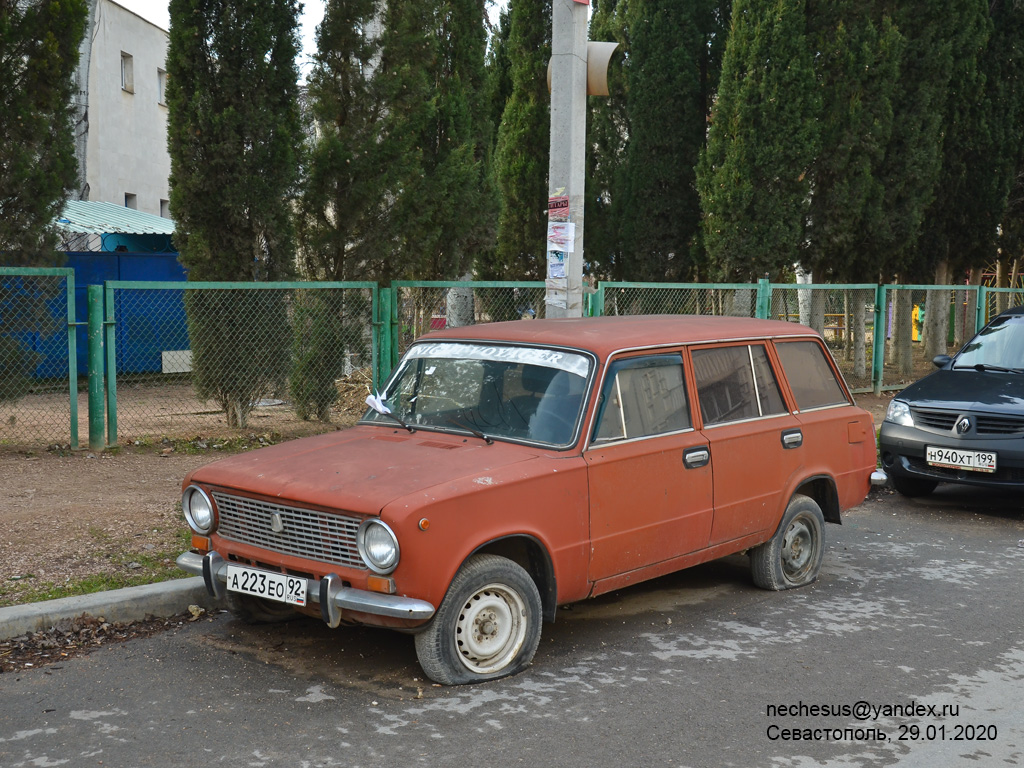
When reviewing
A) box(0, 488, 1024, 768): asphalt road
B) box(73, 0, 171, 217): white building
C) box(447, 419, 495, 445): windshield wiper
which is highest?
box(73, 0, 171, 217): white building

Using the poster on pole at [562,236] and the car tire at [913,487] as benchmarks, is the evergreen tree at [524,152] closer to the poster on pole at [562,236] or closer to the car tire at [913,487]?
the poster on pole at [562,236]

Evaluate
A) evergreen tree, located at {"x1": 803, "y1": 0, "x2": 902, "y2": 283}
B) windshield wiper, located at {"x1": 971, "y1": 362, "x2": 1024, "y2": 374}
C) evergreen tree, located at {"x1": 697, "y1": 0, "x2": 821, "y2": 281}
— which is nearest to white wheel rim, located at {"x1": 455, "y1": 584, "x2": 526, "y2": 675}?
windshield wiper, located at {"x1": 971, "y1": 362, "x2": 1024, "y2": 374}

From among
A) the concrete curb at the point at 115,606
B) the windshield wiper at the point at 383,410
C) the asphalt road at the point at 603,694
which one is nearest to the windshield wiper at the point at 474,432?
the windshield wiper at the point at 383,410

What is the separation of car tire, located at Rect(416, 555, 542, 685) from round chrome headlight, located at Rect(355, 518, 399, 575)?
0.32 metres

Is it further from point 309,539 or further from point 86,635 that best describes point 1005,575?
point 86,635

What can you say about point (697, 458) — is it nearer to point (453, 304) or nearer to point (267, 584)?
point (267, 584)

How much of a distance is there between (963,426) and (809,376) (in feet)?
8.44

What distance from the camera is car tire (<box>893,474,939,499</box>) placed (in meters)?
9.27

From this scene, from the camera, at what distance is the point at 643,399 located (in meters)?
5.43

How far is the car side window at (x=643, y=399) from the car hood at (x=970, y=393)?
3.94m

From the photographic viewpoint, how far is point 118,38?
24391 millimetres

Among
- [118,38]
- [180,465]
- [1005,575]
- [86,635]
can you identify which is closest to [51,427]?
[180,465]

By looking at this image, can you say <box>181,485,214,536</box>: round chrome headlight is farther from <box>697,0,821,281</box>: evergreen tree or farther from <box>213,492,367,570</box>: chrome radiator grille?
<box>697,0,821,281</box>: evergreen tree

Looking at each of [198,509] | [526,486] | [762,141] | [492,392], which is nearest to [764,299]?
[762,141]
